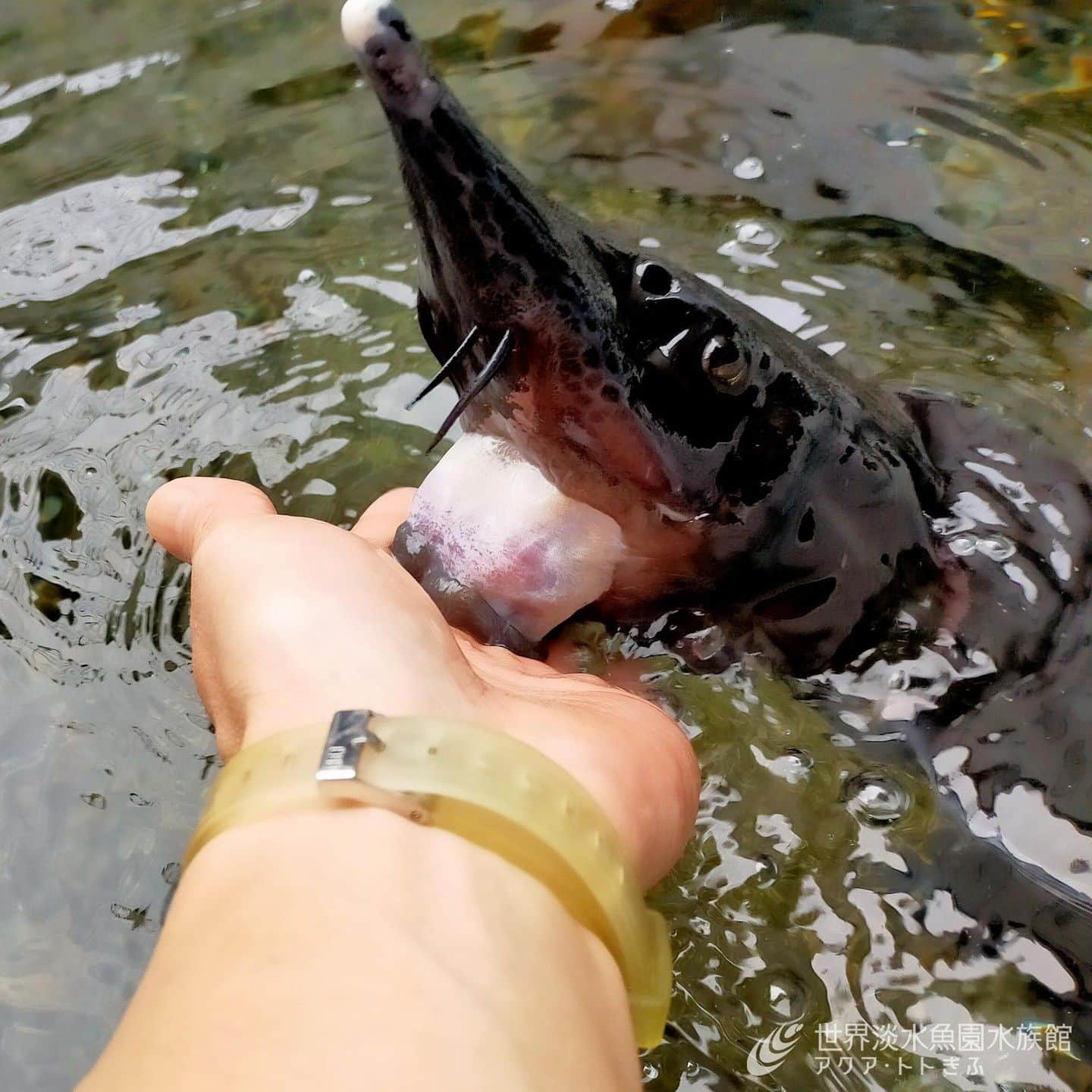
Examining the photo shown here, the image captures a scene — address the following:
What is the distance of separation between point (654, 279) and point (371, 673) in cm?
60

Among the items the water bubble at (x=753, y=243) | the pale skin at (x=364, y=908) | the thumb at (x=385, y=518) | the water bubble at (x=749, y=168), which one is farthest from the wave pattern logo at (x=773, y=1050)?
the water bubble at (x=749, y=168)

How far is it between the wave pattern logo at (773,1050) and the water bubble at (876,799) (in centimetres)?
35

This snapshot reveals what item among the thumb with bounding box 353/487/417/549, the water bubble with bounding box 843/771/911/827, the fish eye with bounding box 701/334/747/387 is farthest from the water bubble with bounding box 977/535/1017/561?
the thumb with bounding box 353/487/417/549

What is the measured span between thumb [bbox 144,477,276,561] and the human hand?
39 millimetres

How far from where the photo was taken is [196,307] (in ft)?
8.46

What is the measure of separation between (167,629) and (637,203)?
1728 mm

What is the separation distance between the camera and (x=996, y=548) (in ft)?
5.33

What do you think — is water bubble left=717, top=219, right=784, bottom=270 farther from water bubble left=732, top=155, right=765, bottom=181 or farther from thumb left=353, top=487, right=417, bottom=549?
thumb left=353, top=487, right=417, bottom=549

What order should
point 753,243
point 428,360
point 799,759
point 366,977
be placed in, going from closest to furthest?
point 366,977
point 799,759
point 428,360
point 753,243

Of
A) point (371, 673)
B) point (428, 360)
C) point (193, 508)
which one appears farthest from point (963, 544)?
point (428, 360)

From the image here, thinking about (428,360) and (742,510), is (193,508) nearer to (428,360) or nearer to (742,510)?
(742,510)

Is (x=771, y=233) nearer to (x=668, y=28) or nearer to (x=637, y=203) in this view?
(x=637, y=203)

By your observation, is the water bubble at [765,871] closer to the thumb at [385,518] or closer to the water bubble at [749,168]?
the thumb at [385,518]

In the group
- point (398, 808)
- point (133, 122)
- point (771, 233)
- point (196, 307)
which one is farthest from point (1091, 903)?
point (133, 122)
